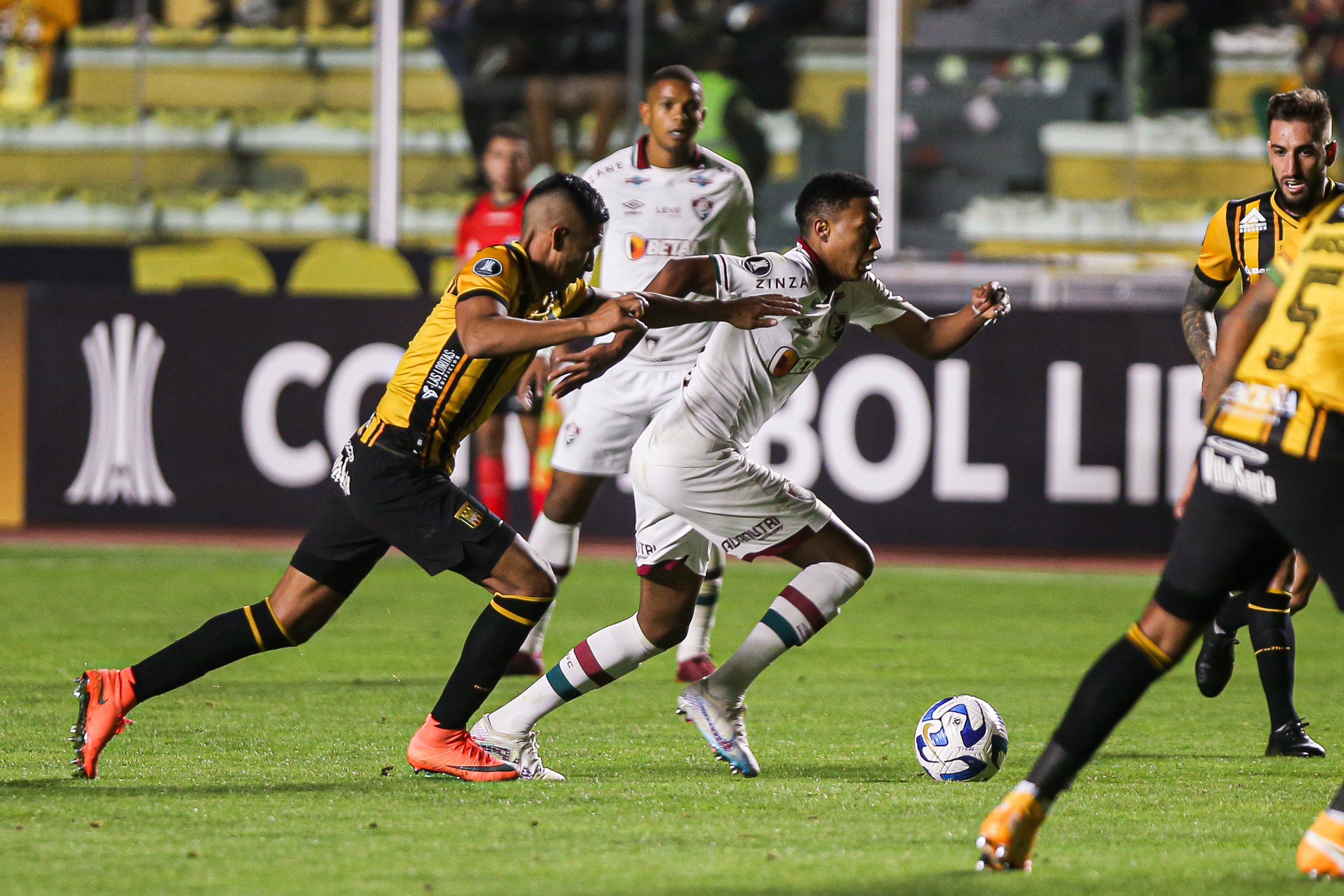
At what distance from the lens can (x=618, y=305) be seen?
195 inches

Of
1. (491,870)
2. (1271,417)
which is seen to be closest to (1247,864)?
(1271,417)

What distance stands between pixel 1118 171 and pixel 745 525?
34.0ft

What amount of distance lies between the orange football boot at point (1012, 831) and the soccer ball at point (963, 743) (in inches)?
52.8

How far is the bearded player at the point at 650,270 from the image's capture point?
741 cm

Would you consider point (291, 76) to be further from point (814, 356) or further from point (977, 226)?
point (814, 356)

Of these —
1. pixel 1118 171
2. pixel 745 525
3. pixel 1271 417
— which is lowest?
pixel 745 525

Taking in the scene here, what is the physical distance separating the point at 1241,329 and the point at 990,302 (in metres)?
1.57

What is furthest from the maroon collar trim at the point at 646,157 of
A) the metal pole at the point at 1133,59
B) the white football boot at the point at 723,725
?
the metal pole at the point at 1133,59

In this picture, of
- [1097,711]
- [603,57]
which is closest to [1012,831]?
[1097,711]

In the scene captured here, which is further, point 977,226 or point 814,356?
point 977,226

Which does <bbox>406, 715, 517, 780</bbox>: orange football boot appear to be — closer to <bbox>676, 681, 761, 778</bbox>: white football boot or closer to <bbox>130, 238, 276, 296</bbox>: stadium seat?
<bbox>676, 681, 761, 778</bbox>: white football boot

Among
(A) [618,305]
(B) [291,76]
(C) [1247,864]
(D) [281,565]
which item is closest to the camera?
(C) [1247,864]

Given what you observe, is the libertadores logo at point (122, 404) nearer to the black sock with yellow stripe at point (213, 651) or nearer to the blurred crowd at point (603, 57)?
the blurred crowd at point (603, 57)

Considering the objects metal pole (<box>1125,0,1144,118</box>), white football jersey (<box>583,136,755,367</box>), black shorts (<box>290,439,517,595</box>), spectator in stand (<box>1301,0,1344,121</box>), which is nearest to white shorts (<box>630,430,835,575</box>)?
black shorts (<box>290,439,517,595</box>)
